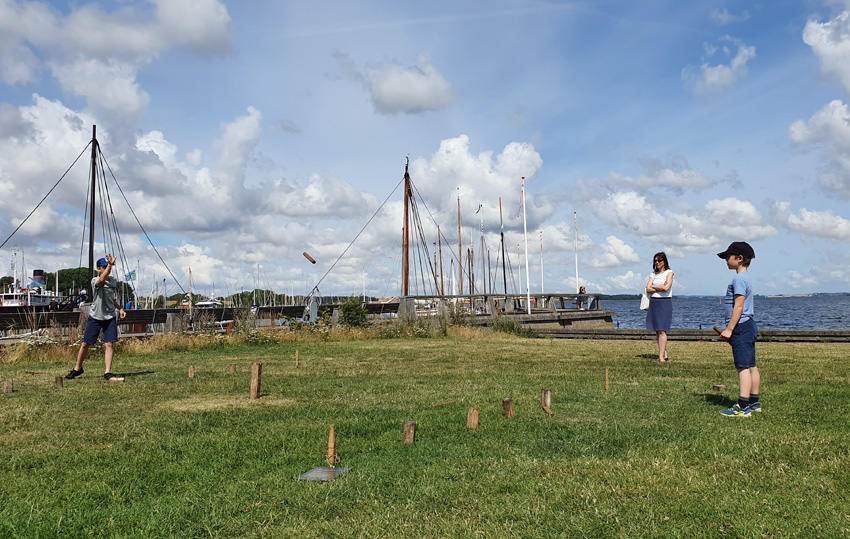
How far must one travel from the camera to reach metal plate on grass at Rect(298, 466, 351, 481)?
5227 mm

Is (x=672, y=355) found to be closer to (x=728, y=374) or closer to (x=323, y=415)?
(x=728, y=374)

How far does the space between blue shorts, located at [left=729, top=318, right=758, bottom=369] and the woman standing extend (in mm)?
5763

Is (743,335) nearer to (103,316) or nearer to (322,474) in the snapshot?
(322,474)

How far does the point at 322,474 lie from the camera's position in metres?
5.34

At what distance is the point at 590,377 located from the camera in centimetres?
1091

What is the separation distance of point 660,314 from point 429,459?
8876mm

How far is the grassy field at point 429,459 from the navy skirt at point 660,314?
2.61 m

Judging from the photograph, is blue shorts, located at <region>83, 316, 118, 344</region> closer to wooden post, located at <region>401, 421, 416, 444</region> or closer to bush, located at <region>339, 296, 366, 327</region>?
wooden post, located at <region>401, 421, 416, 444</region>

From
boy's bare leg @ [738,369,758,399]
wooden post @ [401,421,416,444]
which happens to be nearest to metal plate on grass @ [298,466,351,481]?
wooden post @ [401,421,416,444]

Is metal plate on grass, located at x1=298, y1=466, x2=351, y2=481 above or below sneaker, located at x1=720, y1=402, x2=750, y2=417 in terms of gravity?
below

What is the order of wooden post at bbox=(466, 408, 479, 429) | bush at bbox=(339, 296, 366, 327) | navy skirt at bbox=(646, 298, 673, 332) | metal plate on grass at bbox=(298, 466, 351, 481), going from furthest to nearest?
1. bush at bbox=(339, 296, 366, 327)
2. navy skirt at bbox=(646, 298, 673, 332)
3. wooden post at bbox=(466, 408, 479, 429)
4. metal plate on grass at bbox=(298, 466, 351, 481)

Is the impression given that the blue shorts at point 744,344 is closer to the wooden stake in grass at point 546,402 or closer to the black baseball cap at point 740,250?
the black baseball cap at point 740,250

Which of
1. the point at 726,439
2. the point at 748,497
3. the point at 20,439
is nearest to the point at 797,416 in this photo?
the point at 726,439

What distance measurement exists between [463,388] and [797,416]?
4.41 m
